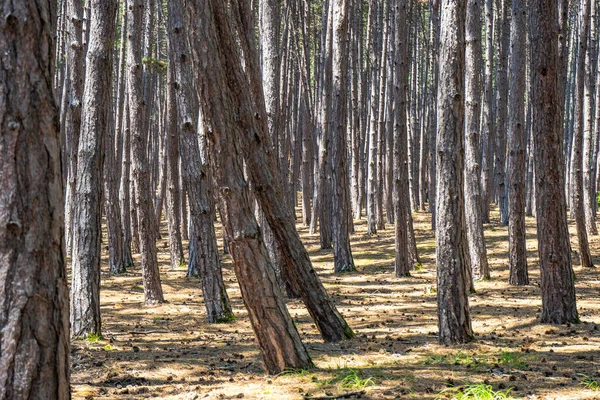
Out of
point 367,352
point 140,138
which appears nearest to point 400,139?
point 140,138

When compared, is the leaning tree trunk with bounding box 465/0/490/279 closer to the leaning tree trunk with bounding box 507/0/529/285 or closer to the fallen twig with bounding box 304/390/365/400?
the leaning tree trunk with bounding box 507/0/529/285

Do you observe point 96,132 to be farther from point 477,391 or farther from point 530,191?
point 530,191

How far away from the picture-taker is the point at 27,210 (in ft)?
8.90

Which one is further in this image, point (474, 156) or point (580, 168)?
point (580, 168)

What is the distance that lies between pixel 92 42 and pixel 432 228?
14.2 meters

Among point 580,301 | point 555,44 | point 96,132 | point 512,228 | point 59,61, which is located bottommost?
point 580,301

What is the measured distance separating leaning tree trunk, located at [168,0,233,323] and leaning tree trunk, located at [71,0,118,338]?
4.62 feet

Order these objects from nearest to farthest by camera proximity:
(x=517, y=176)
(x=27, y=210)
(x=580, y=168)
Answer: (x=27, y=210) < (x=517, y=176) < (x=580, y=168)

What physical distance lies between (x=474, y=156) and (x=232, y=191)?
6.30 m

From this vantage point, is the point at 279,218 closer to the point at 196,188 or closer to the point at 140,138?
the point at 196,188

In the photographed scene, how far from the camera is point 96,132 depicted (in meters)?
7.14

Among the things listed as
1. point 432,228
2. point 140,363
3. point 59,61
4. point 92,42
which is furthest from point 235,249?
point 59,61

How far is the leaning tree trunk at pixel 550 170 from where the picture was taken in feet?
23.5

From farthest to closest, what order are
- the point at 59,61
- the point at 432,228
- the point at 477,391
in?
the point at 59,61 < the point at 432,228 < the point at 477,391
